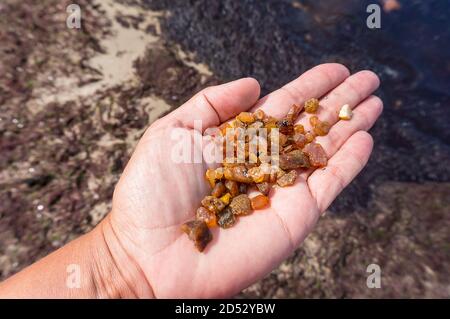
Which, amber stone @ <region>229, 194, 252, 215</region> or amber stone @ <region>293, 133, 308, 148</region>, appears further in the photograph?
amber stone @ <region>293, 133, 308, 148</region>

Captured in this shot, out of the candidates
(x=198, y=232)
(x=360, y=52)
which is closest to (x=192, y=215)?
(x=198, y=232)

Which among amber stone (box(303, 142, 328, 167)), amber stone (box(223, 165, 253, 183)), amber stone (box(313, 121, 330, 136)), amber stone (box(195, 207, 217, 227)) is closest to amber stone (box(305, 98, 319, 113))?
amber stone (box(313, 121, 330, 136))

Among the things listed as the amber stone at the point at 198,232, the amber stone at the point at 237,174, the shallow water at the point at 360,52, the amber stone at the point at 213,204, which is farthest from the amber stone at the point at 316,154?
the shallow water at the point at 360,52

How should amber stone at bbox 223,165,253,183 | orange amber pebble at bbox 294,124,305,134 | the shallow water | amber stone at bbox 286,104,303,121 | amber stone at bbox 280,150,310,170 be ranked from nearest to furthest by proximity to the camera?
amber stone at bbox 223,165,253,183 → amber stone at bbox 280,150,310,170 → orange amber pebble at bbox 294,124,305,134 → amber stone at bbox 286,104,303,121 → the shallow water

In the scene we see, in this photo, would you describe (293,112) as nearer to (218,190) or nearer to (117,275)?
(218,190)

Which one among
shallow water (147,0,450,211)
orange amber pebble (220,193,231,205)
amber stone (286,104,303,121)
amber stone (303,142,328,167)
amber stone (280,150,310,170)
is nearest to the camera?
orange amber pebble (220,193,231,205)

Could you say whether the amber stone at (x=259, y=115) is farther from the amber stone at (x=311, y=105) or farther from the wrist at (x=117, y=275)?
the wrist at (x=117, y=275)

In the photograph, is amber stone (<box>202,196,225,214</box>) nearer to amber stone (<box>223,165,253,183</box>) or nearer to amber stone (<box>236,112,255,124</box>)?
amber stone (<box>223,165,253,183</box>)
